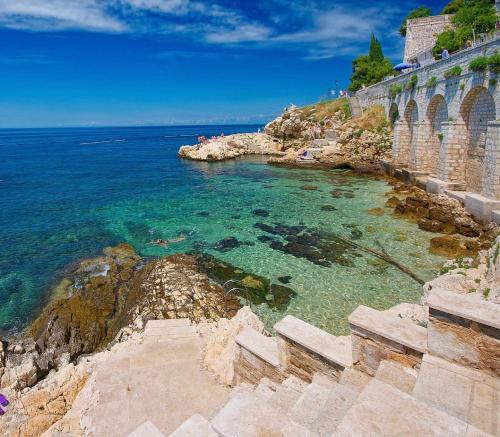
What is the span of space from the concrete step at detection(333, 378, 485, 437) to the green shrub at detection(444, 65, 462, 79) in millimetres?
20276

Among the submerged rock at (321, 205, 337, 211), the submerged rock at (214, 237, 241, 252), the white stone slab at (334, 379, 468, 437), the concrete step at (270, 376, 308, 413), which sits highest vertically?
the white stone slab at (334, 379, 468, 437)

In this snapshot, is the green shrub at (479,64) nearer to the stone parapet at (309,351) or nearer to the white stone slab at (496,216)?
the white stone slab at (496,216)

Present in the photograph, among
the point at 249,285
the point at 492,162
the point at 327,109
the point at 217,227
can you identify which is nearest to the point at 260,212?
the point at 217,227

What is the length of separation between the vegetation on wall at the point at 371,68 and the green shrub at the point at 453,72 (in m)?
24.3

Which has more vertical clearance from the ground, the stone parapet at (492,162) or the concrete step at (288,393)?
the stone parapet at (492,162)

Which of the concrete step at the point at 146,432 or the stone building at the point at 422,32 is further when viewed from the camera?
the stone building at the point at 422,32

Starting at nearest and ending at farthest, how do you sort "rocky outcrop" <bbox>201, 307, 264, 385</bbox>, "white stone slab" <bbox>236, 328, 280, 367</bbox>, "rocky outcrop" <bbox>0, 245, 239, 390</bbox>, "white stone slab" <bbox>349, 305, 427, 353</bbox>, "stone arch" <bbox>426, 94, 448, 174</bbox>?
"white stone slab" <bbox>349, 305, 427, 353</bbox>, "white stone slab" <bbox>236, 328, 280, 367</bbox>, "rocky outcrop" <bbox>201, 307, 264, 385</bbox>, "rocky outcrop" <bbox>0, 245, 239, 390</bbox>, "stone arch" <bbox>426, 94, 448, 174</bbox>

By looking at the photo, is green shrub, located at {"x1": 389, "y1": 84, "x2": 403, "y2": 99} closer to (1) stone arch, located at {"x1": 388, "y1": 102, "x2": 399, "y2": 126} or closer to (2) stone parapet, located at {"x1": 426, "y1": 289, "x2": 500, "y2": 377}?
(1) stone arch, located at {"x1": 388, "y1": 102, "x2": 399, "y2": 126}

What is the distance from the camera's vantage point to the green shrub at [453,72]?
18.3 m

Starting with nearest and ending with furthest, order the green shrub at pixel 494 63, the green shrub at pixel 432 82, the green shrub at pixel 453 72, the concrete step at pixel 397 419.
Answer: the concrete step at pixel 397 419, the green shrub at pixel 494 63, the green shrub at pixel 453 72, the green shrub at pixel 432 82

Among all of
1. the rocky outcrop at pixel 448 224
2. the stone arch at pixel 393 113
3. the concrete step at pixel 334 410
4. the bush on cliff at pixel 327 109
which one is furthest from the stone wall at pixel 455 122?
the concrete step at pixel 334 410

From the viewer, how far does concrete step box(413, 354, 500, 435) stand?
329 centimetres

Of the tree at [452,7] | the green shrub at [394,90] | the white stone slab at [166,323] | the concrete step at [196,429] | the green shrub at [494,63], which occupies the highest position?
the tree at [452,7]

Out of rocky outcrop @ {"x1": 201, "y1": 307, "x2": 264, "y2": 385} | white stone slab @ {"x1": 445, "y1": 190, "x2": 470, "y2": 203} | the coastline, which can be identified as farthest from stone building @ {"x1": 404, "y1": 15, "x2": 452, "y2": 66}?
rocky outcrop @ {"x1": 201, "y1": 307, "x2": 264, "y2": 385}
